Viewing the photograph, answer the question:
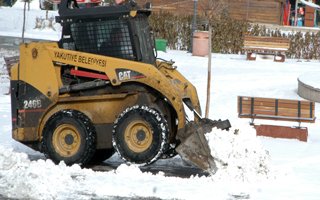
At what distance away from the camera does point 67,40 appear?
1327cm

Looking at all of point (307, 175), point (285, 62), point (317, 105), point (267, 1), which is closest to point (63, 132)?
point (307, 175)

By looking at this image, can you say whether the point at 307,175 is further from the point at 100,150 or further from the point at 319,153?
the point at 100,150

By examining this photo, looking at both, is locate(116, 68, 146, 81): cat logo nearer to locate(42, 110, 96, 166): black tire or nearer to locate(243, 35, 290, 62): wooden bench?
locate(42, 110, 96, 166): black tire

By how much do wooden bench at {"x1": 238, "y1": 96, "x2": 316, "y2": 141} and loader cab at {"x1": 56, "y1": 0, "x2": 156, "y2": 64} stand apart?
4.00 metres

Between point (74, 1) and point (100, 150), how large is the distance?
2.44 metres

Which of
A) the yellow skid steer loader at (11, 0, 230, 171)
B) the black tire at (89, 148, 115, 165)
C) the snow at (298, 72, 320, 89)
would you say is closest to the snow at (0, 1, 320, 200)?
the yellow skid steer loader at (11, 0, 230, 171)

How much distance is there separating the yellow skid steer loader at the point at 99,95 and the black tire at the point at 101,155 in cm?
6

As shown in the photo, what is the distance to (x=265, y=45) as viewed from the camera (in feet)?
102

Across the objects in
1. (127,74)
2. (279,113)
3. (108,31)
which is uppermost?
(108,31)

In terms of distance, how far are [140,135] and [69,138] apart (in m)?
1.15

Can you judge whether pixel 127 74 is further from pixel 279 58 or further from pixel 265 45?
pixel 265 45

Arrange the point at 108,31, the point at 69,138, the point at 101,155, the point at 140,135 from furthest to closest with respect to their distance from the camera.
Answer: the point at 101,155, the point at 108,31, the point at 69,138, the point at 140,135

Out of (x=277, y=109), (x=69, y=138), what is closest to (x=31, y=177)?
(x=69, y=138)

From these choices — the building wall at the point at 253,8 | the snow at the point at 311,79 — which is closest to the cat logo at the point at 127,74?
the snow at the point at 311,79
